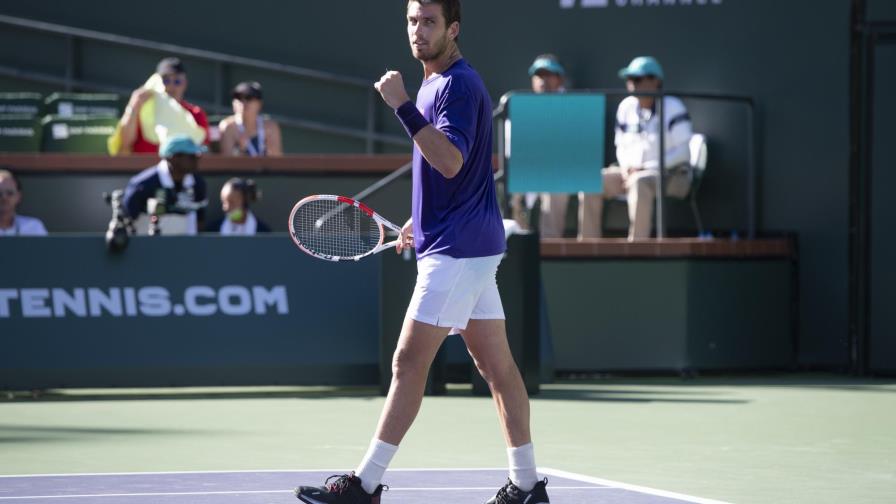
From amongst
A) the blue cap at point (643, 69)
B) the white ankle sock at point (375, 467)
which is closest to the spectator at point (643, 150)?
the blue cap at point (643, 69)

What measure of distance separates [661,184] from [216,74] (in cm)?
492

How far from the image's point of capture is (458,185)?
5.71 meters

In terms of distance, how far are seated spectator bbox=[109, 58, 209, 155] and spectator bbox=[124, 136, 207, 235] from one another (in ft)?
3.03

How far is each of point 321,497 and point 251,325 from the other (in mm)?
5560

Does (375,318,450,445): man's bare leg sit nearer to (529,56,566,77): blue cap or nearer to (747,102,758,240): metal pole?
(529,56,566,77): blue cap

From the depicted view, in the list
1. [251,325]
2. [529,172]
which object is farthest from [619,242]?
[251,325]

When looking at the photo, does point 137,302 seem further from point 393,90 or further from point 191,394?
point 393,90

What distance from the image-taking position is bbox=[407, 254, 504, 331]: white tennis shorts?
5.71 metres

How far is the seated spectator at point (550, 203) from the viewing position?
12.8 m

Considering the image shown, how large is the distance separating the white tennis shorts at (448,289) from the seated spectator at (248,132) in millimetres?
7639

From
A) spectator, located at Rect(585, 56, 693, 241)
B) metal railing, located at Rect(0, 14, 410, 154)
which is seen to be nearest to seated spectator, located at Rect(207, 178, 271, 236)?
spectator, located at Rect(585, 56, 693, 241)

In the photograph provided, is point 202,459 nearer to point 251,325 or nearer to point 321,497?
point 321,497

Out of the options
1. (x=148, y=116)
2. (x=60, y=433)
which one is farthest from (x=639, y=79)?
(x=60, y=433)

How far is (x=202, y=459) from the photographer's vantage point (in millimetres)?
7750
